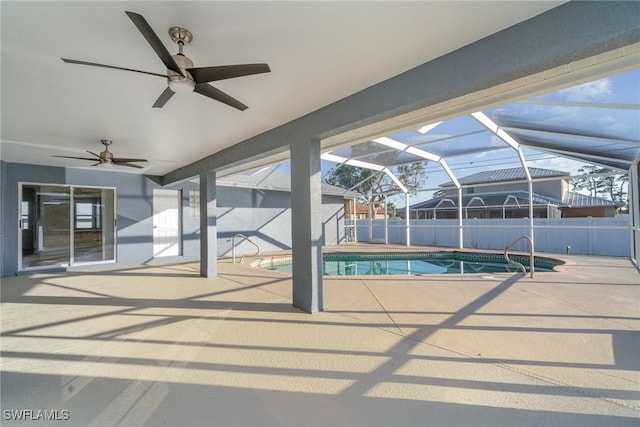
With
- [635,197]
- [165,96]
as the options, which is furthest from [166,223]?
[635,197]

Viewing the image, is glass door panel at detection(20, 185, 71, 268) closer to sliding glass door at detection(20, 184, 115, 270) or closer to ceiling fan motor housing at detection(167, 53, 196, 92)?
sliding glass door at detection(20, 184, 115, 270)

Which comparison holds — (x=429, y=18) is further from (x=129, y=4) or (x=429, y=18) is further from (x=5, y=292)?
(x=5, y=292)

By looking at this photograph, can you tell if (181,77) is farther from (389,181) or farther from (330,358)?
(389,181)

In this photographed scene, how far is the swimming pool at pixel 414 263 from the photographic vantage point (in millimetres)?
9133

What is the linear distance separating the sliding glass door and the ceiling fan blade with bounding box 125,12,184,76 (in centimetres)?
757

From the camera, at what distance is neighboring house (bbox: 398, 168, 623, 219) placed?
1417 cm

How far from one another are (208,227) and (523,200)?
1574cm

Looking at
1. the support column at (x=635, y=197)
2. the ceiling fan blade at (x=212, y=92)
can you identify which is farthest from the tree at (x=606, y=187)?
the ceiling fan blade at (x=212, y=92)

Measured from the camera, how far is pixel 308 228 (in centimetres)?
406

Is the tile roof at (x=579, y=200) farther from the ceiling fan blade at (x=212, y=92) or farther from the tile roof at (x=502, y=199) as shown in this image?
the ceiling fan blade at (x=212, y=92)

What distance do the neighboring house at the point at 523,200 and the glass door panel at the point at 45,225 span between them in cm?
1414

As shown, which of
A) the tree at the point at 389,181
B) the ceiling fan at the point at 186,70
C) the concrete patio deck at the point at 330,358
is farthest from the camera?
the tree at the point at 389,181

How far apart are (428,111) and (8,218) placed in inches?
361

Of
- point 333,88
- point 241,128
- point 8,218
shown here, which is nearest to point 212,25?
point 333,88
